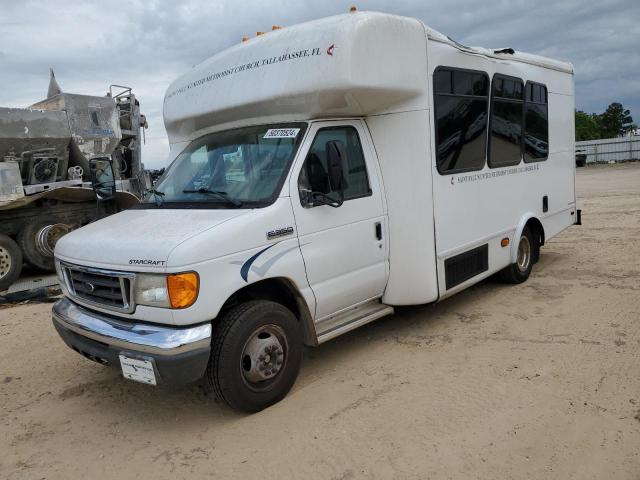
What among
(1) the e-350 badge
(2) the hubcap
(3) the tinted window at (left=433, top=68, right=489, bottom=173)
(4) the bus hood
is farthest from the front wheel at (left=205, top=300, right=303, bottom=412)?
(2) the hubcap

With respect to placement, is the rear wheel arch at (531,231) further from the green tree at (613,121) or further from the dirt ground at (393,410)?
the green tree at (613,121)

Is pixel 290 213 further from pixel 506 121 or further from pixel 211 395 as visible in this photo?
A: pixel 506 121

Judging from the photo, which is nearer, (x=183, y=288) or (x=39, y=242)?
(x=183, y=288)

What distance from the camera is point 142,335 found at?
3.61 metres

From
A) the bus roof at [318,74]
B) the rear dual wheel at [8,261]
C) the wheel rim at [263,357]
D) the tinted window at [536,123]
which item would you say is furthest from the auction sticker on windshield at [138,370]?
the rear dual wheel at [8,261]

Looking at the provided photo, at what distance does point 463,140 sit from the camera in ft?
18.4

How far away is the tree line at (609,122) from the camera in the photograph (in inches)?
2576

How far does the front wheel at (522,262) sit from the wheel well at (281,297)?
11.3 ft

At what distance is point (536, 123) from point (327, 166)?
4.03 meters

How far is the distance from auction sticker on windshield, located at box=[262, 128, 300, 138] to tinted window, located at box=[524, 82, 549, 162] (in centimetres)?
367

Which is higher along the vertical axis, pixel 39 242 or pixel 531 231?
pixel 39 242

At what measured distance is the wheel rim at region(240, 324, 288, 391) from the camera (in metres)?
3.91

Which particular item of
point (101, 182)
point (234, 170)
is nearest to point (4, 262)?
point (101, 182)

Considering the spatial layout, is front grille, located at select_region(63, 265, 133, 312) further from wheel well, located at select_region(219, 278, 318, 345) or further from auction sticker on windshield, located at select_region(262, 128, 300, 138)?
auction sticker on windshield, located at select_region(262, 128, 300, 138)
